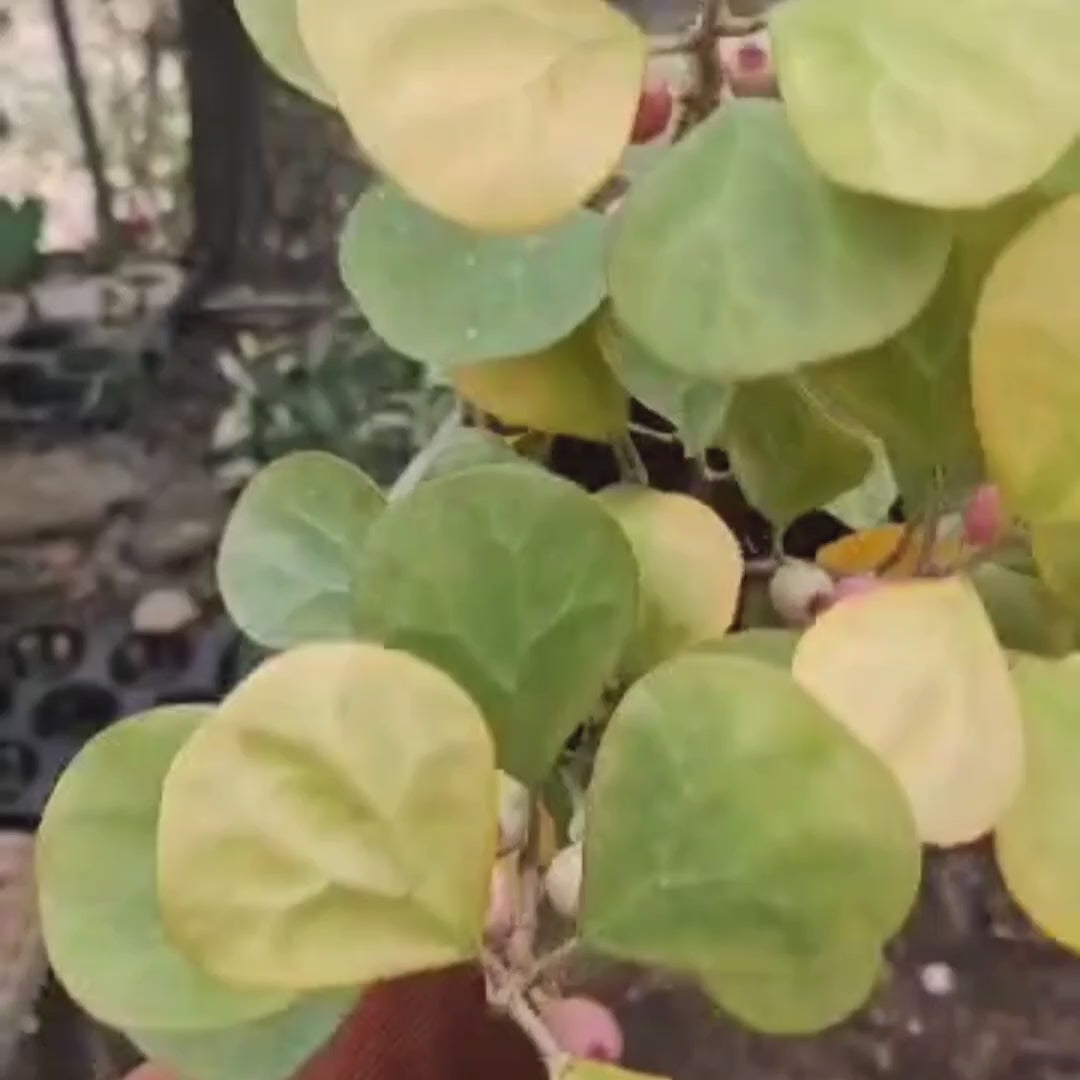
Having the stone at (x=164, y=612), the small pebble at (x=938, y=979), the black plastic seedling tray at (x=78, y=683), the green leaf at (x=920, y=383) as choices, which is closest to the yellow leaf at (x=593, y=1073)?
the green leaf at (x=920, y=383)

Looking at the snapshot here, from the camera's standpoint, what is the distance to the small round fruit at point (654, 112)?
0.36m

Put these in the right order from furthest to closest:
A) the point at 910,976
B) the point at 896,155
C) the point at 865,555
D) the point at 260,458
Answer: the point at 260,458 → the point at 910,976 → the point at 865,555 → the point at 896,155

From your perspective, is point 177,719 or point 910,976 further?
point 910,976

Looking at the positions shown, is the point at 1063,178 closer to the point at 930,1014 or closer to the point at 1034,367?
the point at 1034,367

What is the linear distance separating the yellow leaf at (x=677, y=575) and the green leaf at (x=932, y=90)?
10 centimetres

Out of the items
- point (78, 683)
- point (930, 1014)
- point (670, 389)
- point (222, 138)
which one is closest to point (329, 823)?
point (670, 389)

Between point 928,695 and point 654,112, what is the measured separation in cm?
16

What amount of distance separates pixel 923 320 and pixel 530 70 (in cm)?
8

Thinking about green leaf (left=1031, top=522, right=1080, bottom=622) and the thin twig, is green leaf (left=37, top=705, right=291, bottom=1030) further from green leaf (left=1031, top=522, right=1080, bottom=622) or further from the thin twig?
the thin twig

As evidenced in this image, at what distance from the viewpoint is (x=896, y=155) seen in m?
0.23

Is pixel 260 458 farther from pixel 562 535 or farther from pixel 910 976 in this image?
pixel 562 535

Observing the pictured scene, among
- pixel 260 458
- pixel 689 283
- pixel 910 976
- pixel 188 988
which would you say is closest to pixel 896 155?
pixel 689 283

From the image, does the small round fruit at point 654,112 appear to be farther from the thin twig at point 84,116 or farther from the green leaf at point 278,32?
the thin twig at point 84,116

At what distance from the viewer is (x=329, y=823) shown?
0.23 meters
